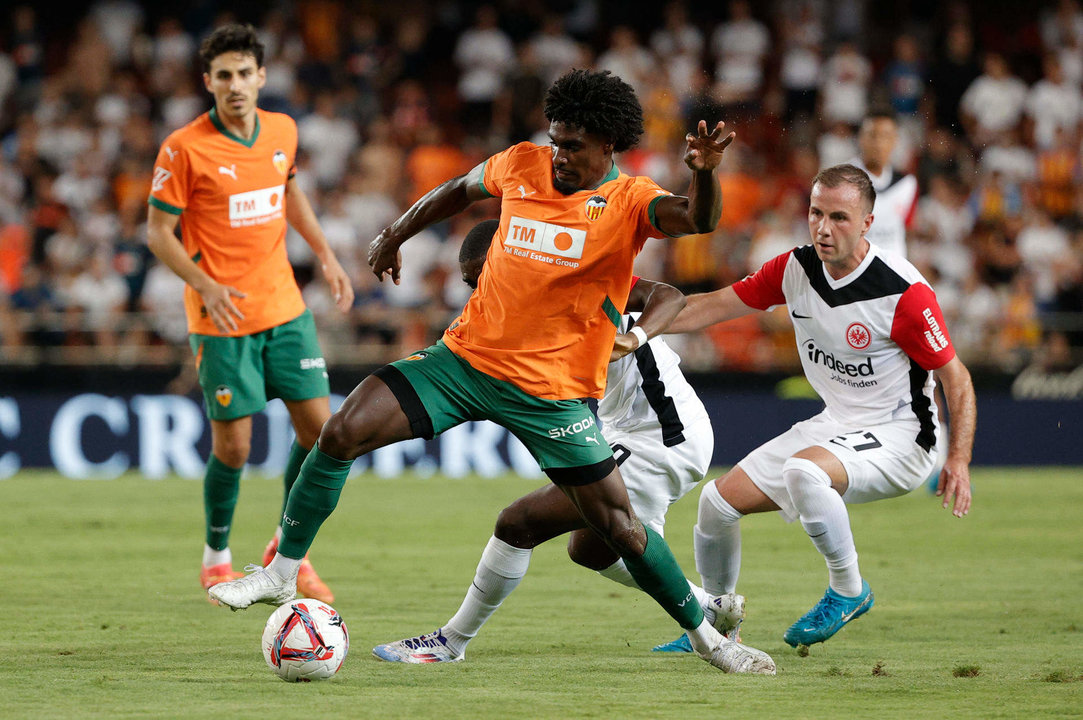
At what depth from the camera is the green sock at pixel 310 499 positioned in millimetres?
5191

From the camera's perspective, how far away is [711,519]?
593 centimetres

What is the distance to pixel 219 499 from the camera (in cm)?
718

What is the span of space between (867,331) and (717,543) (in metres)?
1.13

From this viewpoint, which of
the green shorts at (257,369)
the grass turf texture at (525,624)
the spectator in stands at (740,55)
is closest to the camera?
the grass turf texture at (525,624)

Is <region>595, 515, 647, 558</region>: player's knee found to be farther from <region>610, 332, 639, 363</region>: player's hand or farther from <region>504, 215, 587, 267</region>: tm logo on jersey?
<region>504, 215, 587, 267</region>: tm logo on jersey

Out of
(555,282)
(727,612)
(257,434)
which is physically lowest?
(257,434)

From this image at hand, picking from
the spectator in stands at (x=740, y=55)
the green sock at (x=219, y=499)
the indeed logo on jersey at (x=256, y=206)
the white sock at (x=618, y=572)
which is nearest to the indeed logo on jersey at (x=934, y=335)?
the white sock at (x=618, y=572)

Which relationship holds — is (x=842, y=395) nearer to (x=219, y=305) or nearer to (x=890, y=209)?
(x=219, y=305)

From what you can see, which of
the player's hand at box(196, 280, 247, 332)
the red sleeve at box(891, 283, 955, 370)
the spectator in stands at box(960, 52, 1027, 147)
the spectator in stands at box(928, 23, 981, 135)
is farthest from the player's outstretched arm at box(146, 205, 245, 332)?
the spectator in stands at box(960, 52, 1027, 147)

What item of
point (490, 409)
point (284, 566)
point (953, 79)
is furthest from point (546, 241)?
point (953, 79)

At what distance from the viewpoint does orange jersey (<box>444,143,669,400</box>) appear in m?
5.14

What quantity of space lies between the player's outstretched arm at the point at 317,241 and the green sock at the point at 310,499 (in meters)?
2.23

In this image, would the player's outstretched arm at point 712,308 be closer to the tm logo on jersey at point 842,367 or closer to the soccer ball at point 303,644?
the tm logo on jersey at point 842,367

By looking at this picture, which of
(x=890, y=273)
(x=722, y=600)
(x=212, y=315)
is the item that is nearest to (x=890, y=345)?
(x=890, y=273)
